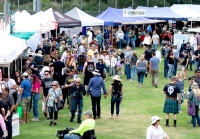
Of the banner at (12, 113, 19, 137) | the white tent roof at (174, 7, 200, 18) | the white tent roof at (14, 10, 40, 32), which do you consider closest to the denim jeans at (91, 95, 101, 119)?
the banner at (12, 113, 19, 137)

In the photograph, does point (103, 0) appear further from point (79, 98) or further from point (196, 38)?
point (79, 98)

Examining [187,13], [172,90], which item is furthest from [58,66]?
[187,13]

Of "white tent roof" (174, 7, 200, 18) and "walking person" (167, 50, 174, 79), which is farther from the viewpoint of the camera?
"white tent roof" (174, 7, 200, 18)

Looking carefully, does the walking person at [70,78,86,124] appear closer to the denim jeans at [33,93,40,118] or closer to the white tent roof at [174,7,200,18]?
the denim jeans at [33,93,40,118]

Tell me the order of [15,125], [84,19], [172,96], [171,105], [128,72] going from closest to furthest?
[15,125], [172,96], [171,105], [128,72], [84,19]

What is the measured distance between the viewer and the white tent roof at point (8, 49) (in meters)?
17.7

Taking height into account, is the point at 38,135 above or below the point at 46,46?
below

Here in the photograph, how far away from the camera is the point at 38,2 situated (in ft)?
126

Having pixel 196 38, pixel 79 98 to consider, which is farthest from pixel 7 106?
pixel 196 38

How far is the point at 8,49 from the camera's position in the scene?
1853 centimetres

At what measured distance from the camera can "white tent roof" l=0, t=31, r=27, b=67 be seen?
17719 mm

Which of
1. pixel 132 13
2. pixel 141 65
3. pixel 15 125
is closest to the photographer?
pixel 15 125

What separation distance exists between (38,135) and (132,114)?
4933 millimetres

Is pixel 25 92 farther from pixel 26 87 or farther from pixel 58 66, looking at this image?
pixel 58 66
